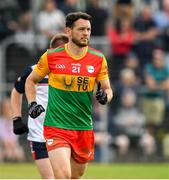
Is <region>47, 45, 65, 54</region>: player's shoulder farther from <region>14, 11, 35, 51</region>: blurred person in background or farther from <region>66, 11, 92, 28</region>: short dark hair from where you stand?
<region>14, 11, 35, 51</region>: blurred person in background

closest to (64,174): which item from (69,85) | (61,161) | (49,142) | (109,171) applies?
(61,161)

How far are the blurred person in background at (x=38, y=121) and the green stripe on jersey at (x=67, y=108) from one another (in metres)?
0.70

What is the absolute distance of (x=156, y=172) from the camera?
19406mm

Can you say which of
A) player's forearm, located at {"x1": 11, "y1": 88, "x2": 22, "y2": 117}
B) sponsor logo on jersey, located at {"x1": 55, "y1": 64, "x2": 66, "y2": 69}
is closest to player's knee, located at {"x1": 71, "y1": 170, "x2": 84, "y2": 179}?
player's forearm, located at {"x1": 11, "y1": 88, "x2": 22, "y2": 117}

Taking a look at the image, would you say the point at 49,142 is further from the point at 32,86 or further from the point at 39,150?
the point at 39,150

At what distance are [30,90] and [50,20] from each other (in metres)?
10.3

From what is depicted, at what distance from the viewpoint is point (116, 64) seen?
22.5m

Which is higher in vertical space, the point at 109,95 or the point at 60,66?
the point at 60,66

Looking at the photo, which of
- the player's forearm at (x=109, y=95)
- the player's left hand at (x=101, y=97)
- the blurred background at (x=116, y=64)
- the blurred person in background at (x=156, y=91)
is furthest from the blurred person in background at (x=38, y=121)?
the blurred person in background at (x=156, y=91)

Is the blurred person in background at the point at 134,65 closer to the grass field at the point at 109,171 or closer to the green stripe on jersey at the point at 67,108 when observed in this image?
the grass field at the point at 109,171

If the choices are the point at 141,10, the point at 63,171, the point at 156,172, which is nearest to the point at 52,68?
the point at 63,171

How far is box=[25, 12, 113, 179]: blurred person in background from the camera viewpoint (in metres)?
11.5

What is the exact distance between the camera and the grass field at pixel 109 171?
718 inches

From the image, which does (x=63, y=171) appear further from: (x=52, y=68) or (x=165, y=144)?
(x=165, y=144)
